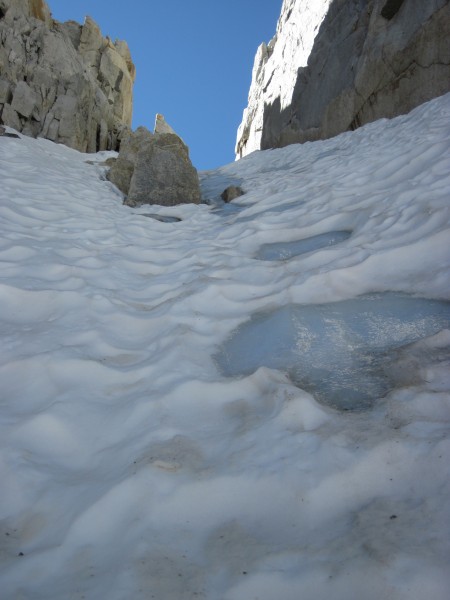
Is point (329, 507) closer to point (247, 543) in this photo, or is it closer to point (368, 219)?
point (247, 543)

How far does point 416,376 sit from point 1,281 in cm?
259

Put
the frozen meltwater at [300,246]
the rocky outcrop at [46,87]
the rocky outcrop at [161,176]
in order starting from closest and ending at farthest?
the frozen meltwater at [300,246]
the rocky outcrop at [161,176]
the rocky outcrop at [46,87]

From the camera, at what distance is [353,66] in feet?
34.0

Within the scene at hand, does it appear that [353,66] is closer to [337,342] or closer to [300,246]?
[300,246]

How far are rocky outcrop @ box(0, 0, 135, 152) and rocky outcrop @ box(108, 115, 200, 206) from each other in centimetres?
549

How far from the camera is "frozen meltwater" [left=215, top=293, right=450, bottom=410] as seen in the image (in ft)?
6.32

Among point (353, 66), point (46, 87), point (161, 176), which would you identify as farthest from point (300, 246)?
point (46, 87)

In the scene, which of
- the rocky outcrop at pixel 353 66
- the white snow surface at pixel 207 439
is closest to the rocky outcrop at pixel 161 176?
the white snow surface at pixel 207 439

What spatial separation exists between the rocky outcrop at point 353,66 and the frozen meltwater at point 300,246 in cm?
540

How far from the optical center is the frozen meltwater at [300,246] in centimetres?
370

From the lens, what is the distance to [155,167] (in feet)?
24.7

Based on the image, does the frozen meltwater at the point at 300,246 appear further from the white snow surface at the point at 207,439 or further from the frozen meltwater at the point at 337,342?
the frozen meltwater at the point at 337,342

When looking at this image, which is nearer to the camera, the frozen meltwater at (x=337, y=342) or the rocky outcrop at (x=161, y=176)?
the frozen meltwater at (x=337, y=342)

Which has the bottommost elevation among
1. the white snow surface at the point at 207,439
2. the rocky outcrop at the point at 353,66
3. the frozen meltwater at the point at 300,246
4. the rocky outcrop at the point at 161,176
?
the white snow surface at the point at 207,439
